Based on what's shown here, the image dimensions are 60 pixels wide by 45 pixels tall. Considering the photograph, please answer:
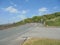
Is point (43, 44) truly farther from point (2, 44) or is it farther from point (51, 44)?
point (2, 44)

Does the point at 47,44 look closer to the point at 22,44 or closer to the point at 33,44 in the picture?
the point at 33,44

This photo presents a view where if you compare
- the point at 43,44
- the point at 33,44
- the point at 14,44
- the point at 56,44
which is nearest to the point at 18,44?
the point at 14,44

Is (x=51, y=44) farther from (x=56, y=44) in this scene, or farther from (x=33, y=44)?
(x=33, y=44)

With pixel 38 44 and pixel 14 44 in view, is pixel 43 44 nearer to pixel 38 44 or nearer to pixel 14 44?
pixel 38 44

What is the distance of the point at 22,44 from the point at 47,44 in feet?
7.45

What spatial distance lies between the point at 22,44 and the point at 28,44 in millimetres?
532

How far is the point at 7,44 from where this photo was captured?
42.2 feet

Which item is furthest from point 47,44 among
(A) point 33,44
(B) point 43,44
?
(A) point 33,44

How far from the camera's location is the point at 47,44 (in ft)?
43.5

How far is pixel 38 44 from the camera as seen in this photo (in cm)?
1311

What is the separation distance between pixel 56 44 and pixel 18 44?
347 cm

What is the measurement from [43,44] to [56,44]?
1243mm

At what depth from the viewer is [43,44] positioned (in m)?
13.2

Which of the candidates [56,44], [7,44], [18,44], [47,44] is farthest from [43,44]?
[7,44]
